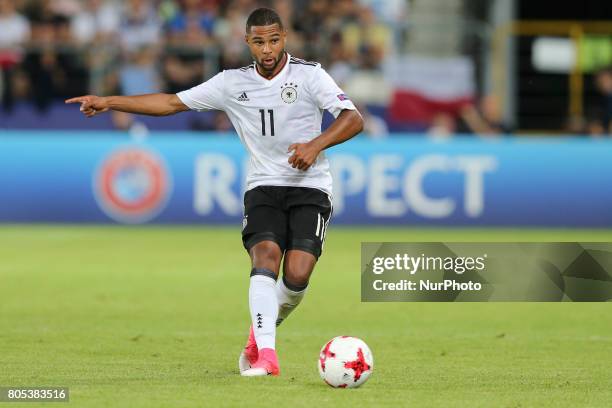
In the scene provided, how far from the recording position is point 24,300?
1239 centimetres

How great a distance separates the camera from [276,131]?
8258mm

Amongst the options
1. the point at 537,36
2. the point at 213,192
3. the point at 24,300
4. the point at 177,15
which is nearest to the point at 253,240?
the point at 24,300

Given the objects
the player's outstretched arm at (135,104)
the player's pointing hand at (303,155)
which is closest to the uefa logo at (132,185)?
the player's outstretched arm at (135,104)

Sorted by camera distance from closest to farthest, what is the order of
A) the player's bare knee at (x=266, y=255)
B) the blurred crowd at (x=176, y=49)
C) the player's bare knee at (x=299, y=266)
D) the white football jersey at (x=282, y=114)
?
the player's bare knee at (x=266, y=255)
the player's bare knee at (x=299, y=266)
the white football jersey at (x=282, y=114)
the blurred crowd at (x=176, y=49)

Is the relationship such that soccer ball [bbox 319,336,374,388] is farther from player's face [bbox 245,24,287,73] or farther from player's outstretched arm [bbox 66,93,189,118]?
player's outstretched arm [bbox 66,93,189,118]

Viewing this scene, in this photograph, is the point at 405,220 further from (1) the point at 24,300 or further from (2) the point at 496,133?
(1) the point at 24,300

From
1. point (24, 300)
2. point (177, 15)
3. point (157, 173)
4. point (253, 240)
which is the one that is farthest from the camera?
point (177, 15)

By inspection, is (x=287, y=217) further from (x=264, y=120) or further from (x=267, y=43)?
(x=267, y=43)

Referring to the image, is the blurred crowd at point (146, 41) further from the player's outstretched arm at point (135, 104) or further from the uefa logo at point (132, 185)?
the player's outstretched arm at point (135, 104)

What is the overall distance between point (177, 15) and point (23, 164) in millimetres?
4892

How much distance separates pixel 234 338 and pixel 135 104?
7.74 feet

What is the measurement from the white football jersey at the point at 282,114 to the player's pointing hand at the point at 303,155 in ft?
1.50

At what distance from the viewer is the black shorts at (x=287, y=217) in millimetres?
8133

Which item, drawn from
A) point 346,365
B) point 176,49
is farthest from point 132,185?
point 346,365
